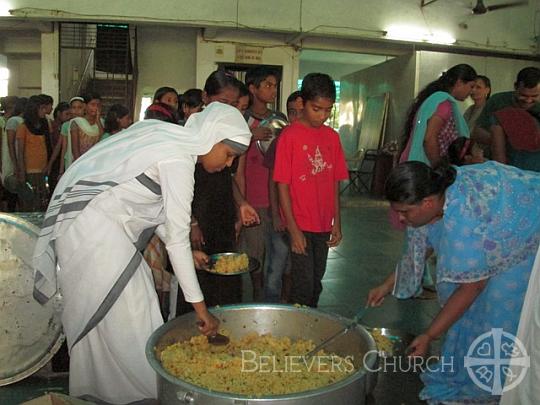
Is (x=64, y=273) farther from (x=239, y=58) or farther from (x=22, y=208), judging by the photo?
(x=239, y=58)

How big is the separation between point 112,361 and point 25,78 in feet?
38.6

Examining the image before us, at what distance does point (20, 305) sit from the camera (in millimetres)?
2686

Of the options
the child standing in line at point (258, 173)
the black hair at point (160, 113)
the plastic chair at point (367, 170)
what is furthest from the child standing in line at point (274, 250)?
the plastic chair at point (367, 170)

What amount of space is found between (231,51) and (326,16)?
197 centimetres

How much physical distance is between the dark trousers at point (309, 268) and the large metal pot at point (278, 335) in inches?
37.7

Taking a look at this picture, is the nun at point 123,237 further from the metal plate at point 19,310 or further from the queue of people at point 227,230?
the metal plate at point 19,310

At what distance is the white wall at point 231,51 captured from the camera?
32.6 ft

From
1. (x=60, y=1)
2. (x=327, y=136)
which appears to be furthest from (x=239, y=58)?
(x=327, y=136)

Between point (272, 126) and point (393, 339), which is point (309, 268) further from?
point (272, 126)

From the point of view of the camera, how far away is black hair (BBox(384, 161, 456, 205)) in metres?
1.91

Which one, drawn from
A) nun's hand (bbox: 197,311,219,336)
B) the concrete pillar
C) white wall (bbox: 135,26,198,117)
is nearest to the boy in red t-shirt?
nun's hand (bbox: 197,311,219,336)

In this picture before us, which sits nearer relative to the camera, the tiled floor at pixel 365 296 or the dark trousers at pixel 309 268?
the tiled floor at pixel 365 296

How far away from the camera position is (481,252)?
2.09 m

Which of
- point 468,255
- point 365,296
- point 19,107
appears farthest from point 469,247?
point 19,107
